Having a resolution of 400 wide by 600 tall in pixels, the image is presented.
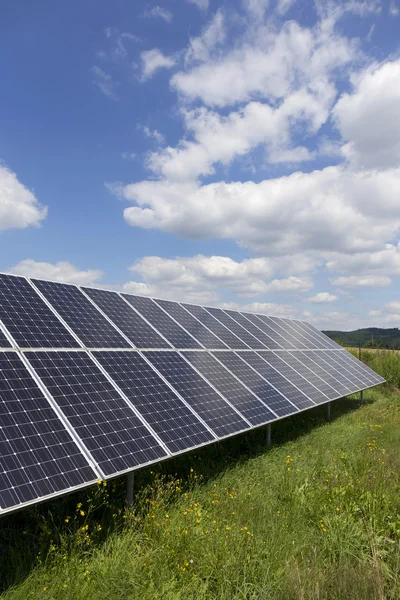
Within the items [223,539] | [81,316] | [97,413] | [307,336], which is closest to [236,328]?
[307,336]

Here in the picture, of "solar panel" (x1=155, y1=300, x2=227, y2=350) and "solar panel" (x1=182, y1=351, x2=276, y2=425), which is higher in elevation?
"solar panel" (x1=155, y1=300, x2=227, y2=350)

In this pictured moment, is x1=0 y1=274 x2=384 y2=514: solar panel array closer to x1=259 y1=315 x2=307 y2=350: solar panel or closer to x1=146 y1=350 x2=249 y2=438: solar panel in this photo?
x1=146 y1=350 x2=249 y2=438: solar panel

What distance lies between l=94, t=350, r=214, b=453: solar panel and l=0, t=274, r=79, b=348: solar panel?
39.6 inches

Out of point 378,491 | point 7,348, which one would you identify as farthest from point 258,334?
point 7,348

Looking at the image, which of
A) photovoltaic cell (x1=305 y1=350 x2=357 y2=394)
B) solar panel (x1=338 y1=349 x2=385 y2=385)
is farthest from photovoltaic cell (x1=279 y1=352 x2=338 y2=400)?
solar panel (x1=338 y1=349 x2=385 y2=385)

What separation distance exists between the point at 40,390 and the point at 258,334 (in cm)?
1301

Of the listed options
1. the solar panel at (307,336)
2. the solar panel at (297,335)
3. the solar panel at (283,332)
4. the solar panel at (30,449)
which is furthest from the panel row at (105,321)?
the solar panel at (307,336)

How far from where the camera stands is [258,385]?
42.1 feet

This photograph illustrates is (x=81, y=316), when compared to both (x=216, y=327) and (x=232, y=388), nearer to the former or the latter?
(x=232, y=388)

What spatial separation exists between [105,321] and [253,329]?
9.70 m

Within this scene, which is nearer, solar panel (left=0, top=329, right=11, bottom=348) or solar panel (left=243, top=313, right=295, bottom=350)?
solar panel (left=0, top=329, right=11, bottom=348)

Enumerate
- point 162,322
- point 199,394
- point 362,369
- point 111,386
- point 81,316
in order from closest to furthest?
point 111,386, point 199,394, point 81,316, point 162,322, point 362,369

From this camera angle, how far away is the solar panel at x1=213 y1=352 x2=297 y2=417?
12.2 m

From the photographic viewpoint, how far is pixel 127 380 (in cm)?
879
